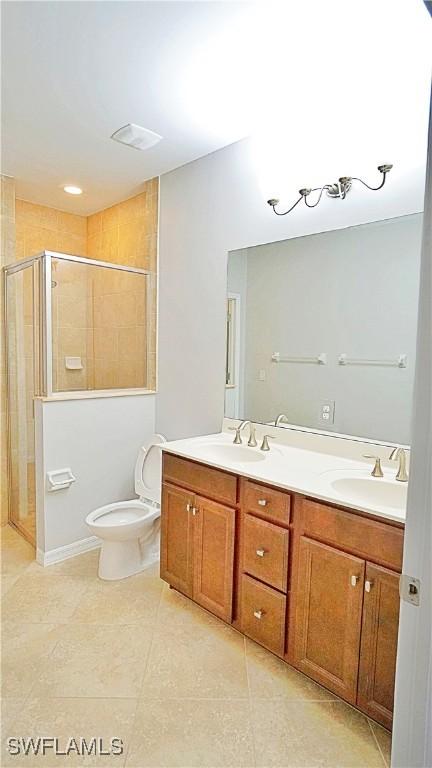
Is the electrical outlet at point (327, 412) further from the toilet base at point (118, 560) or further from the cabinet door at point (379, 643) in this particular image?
the toilet base at point (118, 560)

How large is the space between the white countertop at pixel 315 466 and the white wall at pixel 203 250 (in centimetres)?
43

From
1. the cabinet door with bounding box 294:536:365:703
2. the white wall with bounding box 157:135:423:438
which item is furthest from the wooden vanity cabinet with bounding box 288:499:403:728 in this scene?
the white wall with bounding box 157:135:423:438

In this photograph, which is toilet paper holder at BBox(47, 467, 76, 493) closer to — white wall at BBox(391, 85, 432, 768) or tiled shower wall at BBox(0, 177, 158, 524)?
tiled shower wall at BBox(0, 177, 158, 524)

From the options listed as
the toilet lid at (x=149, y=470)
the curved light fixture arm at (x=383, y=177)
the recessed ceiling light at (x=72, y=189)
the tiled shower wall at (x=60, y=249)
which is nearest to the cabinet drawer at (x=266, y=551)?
the toilet lid at (x=149, y=470)

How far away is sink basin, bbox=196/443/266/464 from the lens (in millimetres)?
2352

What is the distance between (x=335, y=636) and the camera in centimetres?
161

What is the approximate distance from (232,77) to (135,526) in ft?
7.77

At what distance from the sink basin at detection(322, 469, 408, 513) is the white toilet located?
1231 mm

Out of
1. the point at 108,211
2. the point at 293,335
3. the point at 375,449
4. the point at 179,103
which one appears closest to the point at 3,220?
the point at 108,211

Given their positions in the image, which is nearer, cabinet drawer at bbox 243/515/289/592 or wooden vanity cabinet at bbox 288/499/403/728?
wooden vanity cabinet at bbox 288/499/403/728

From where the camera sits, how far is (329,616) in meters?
1.63

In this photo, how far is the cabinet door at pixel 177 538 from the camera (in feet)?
7.43

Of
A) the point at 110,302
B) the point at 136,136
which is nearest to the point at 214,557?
the point at 110,302

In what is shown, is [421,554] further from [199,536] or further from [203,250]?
[203,250]
